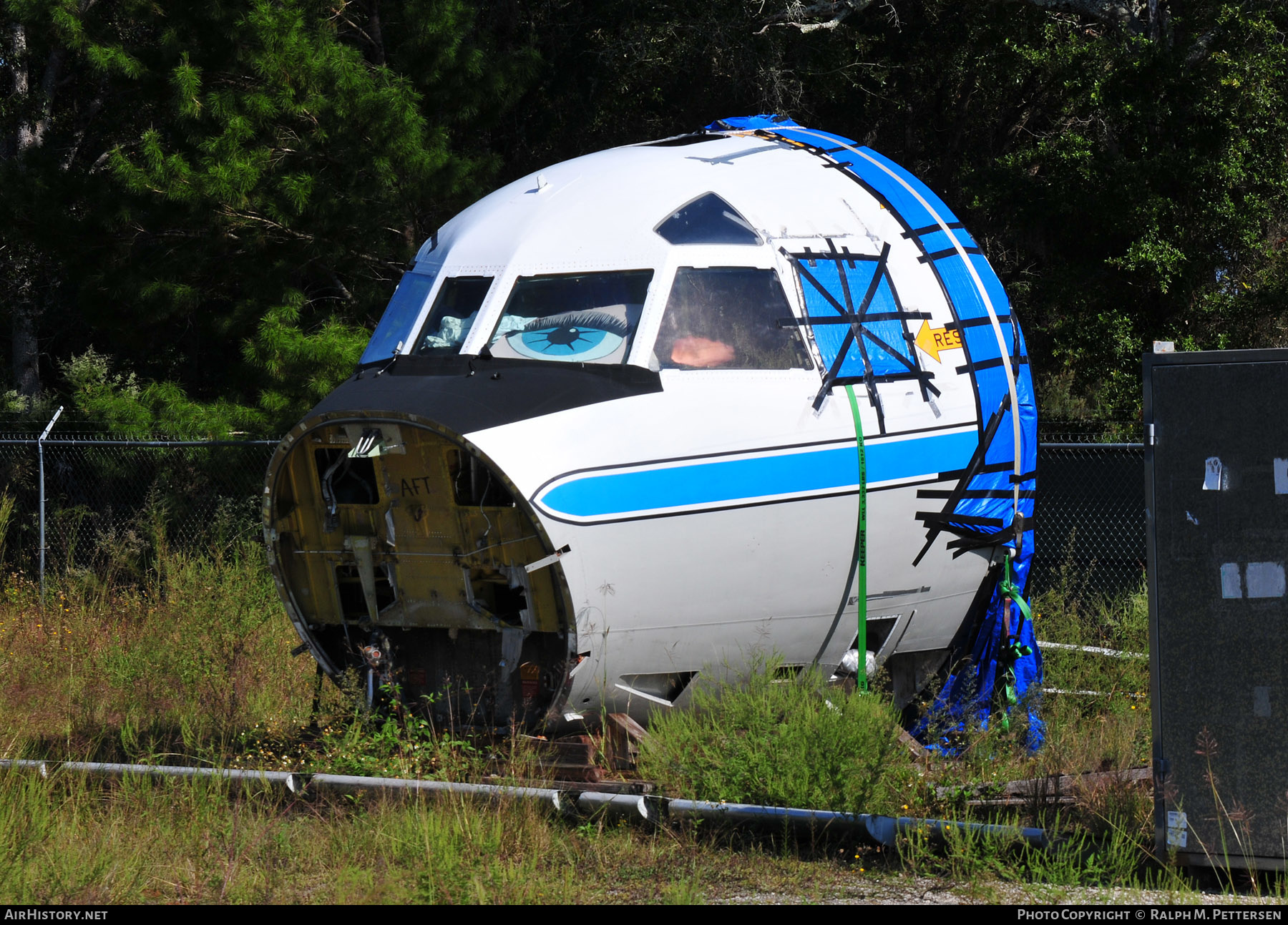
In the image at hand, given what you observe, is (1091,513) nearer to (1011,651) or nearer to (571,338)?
(1011,651)

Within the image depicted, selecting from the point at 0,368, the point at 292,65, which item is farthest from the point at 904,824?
the point at 0,368

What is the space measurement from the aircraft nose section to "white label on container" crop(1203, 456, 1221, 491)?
2.82 m

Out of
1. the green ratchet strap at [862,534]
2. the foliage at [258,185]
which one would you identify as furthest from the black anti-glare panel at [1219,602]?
the foliage at [258,185]

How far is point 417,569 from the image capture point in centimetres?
636

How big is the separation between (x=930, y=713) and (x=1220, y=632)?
1.94 metres

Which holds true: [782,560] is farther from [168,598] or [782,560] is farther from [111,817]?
[168,598]

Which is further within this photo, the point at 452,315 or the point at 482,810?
the point at 452,315

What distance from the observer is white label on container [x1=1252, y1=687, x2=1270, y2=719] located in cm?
490

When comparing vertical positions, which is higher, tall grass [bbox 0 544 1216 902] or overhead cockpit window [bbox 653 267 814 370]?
overhead cockpit window [bbox 653 267 814 370]

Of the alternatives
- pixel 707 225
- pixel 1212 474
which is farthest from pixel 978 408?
pixel 1212 474

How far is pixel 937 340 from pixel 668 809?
301 cm

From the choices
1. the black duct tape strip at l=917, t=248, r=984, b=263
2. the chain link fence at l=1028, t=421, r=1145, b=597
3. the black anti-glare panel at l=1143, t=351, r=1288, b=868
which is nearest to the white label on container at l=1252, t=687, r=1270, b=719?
the black anti-glare panel at l=1143, t=351, r=1288, b=868

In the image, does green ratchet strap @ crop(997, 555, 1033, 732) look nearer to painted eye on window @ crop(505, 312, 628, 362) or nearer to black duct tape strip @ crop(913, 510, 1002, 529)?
black duct tape strip @ crop(913, 510, 1002, 529)

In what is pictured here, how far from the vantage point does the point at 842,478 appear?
246 inches
